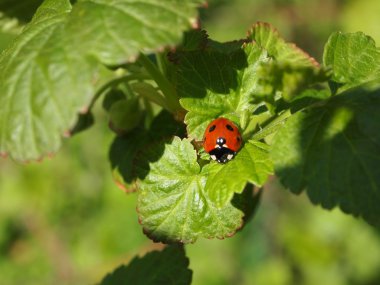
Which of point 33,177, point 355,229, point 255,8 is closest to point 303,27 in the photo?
point 255,8

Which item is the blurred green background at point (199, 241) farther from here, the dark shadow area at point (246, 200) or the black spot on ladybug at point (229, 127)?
the black spot on ladybug at point (229, 127)

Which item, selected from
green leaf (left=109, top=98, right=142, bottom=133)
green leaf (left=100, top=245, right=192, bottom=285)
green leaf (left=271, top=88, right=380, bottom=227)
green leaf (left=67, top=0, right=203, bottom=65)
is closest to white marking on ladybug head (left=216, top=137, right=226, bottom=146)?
green leaf (left=271, top=88, right=380, bottom=227)

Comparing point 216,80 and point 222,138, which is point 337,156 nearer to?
point 222,138

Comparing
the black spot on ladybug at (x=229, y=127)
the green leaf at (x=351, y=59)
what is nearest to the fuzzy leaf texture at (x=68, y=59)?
the black spot on ladybug at (x=229, y=127)

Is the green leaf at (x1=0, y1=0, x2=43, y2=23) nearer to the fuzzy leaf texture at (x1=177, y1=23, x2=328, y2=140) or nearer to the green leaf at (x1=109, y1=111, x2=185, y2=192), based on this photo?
the green leaf at (x1=109, y1=111, x2=185, y2=192)

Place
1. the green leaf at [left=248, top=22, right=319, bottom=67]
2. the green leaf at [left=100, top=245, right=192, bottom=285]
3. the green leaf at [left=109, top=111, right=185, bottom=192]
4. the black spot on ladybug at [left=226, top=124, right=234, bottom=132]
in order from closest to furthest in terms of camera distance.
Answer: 1. the black spot on ladybug at [left=226, top=124, right=234, bottom=132]
2. the green leaf at [left=248, top=22, right=319, bottom=67]
3. the green leaf at [left=109, top=111, right=185, bottom=192]
4. the green leaf at [left=100, top=245, right=192, bottom=285]

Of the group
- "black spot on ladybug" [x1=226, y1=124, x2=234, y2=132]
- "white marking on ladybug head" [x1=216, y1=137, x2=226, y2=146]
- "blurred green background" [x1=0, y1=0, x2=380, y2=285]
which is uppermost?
"white marking on ladybug head" [x1=216, y1=137, x2=226, y2=146]
